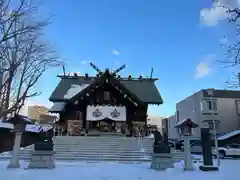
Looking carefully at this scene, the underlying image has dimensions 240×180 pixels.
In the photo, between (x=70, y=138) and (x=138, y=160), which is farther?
(x=70, y=138)

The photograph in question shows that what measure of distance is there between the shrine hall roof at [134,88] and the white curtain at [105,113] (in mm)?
3142

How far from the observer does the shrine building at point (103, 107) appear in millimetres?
23375

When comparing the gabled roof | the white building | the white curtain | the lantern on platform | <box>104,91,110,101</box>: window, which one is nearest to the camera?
the lantern on platform

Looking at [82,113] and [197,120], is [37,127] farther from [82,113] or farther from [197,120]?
[197,120]

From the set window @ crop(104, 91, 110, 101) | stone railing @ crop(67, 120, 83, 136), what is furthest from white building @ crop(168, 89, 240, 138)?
stone railing @ crop(67, 120, 83, 136)

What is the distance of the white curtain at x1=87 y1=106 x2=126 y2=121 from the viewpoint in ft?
76.4

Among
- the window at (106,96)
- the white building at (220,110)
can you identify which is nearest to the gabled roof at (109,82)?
the window at (106,96)

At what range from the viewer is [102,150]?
1659cm

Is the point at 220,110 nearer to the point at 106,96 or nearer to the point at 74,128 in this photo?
the point at 106,96

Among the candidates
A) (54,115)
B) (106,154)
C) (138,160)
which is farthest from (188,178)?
(54,115)

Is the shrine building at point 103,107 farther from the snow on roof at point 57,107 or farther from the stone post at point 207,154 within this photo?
the stone post at point 207,154

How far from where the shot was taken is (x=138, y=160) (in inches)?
591

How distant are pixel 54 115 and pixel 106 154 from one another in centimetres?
1238

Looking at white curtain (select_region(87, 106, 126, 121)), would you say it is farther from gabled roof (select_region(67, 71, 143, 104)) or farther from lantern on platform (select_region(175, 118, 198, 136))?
lantern on platform (select_region(175, 118, 198, 136))
